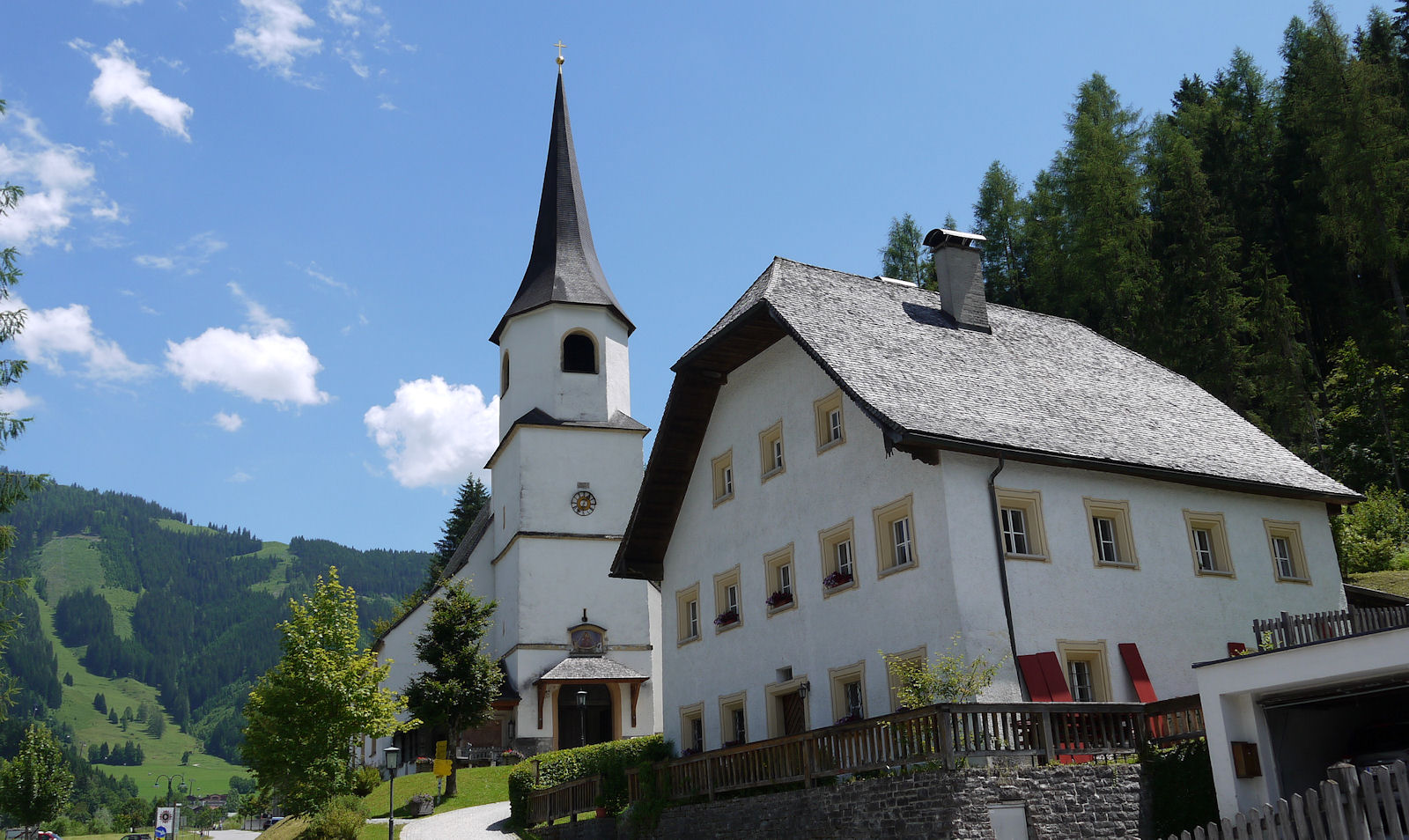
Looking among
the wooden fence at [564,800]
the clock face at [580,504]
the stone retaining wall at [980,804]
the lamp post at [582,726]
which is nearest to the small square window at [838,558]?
the stone retaining wall at [980,804]

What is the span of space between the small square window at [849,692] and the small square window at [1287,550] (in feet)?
28.5

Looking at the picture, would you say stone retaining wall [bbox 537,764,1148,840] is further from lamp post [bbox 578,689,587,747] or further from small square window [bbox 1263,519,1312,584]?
lamp post [bbox 578,689,587,747]

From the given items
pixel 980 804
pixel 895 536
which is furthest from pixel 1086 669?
pixel 980 804

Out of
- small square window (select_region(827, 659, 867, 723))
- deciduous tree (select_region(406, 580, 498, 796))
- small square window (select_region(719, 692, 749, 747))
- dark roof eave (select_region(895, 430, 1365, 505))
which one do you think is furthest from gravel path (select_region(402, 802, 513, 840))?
dark roof eave (select_region(895, 430, 1365, 505))

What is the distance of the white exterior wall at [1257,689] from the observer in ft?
45.4

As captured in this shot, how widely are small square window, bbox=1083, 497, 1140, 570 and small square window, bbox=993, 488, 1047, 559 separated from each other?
110 centimetres

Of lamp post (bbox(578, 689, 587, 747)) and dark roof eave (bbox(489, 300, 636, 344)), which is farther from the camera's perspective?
dark roof eave (bbox(489, 300, 636, 344))

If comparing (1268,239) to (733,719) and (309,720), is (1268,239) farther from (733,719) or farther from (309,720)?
(309,720)

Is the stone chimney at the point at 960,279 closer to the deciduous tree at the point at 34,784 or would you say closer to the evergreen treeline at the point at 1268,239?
the evergreen treeline at the point at 1268,239

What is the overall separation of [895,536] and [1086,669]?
152 inches

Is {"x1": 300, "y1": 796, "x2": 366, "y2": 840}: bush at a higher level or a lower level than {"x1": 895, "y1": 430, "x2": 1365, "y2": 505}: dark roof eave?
lower

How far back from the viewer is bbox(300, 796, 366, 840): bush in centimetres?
2700

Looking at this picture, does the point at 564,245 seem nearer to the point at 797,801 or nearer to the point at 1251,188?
the point at 1251,188

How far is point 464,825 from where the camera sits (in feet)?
100
